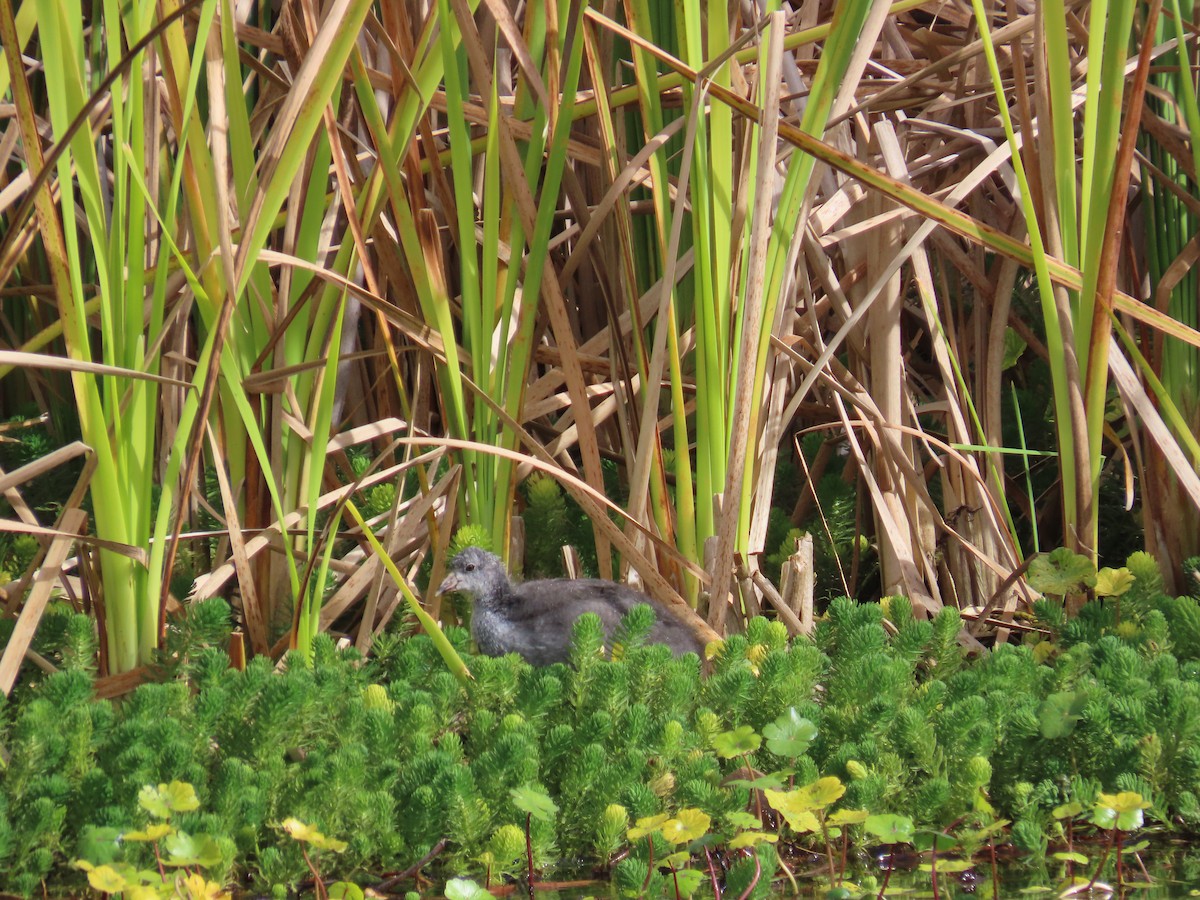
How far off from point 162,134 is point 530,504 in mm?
1718

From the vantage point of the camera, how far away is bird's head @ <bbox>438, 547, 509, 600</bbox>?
12.5 ft

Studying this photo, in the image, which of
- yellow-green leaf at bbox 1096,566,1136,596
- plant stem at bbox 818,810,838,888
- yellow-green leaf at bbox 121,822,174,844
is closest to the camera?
yellow-green leaf at bbox 121,822,174,844

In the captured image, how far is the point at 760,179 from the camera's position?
346cm

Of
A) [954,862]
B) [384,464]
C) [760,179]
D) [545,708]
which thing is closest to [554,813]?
[545,708]

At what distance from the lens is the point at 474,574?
385cm

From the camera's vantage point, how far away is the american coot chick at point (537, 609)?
3756 millimetres

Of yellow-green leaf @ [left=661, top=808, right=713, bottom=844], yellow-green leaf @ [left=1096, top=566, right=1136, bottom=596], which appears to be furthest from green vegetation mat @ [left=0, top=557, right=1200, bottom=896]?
yellow-green leaf @ [left=1096, top=566, right=1136, bottom=596]

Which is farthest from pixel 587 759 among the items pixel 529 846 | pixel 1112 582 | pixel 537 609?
pixel 1112 582

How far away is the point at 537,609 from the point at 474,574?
21cm

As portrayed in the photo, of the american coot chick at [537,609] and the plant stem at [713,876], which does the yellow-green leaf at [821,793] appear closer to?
the plant stem at [713,876]

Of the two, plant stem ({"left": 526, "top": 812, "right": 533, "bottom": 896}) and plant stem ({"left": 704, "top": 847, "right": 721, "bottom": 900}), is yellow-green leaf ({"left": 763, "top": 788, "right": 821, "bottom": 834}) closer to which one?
plant stem ({"left": 704, "top": 847, "right": 721, "bottom": 900})

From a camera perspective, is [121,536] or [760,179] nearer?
[121,536]

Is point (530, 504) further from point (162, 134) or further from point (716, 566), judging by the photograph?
point (162, 134)

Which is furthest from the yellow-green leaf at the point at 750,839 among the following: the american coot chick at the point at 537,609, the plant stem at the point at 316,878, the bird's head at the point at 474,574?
the bird's head at the point at 474,574
